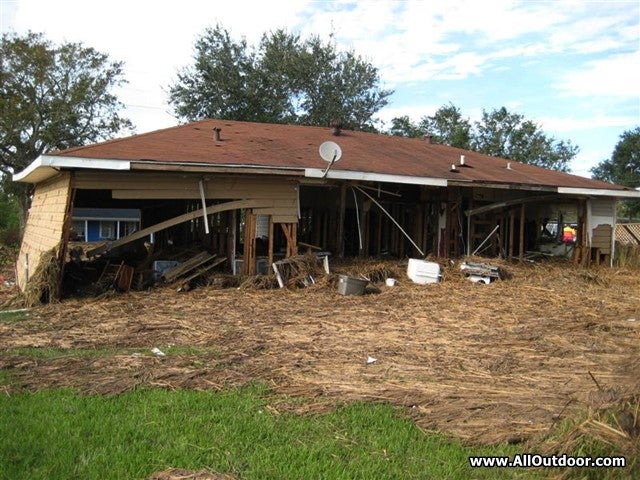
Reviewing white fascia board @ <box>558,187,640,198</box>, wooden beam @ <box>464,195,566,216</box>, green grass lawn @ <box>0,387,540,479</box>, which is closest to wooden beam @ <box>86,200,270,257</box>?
wooden beam @ <box>464,195,566,216</box>

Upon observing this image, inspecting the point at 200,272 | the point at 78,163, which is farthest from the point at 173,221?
the point at 78,163

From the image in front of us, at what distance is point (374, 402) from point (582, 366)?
2690mm

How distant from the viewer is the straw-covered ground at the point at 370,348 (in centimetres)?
480

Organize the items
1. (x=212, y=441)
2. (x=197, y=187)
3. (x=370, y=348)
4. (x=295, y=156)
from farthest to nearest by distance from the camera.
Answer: (x=295, y=156) < (x=197, y=187) < (x=370, y=348) < (x=212, y=441)

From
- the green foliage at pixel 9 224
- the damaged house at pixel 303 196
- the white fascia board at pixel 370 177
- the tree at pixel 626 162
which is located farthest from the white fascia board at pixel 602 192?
the tree at pixel 626 162

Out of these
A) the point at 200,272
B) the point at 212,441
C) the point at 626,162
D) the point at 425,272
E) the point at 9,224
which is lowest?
the point at 212,441

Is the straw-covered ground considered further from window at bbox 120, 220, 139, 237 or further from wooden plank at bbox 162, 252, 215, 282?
window at bbox 120, 220, 139, 237

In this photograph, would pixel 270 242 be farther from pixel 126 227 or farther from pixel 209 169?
pixel 126 227

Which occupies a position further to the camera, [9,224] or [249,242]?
[9,224]

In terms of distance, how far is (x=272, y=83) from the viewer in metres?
32.2

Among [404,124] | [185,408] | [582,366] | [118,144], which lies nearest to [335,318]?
[582,366]

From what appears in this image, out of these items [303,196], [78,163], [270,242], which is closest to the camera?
[78,163]

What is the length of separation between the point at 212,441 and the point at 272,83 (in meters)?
30.1

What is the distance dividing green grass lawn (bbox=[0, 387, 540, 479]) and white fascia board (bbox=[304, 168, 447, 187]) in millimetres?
8218
